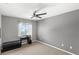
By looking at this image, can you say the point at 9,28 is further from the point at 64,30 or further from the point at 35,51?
the point at 64,30

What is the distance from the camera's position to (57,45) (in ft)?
11.0

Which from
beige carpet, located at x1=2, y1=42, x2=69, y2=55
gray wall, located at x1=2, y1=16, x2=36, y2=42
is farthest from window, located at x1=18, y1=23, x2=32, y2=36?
beige carpet, located at x1=2, y1=42, x2=69, y2=55

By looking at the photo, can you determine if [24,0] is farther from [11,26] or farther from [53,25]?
[11,26]

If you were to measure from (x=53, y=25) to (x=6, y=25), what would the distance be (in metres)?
3.20

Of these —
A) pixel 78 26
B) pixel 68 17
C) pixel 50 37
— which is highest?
pixel 68 17

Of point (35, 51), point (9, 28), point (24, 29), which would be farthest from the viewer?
point (24, 29)

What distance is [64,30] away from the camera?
9.70 feet

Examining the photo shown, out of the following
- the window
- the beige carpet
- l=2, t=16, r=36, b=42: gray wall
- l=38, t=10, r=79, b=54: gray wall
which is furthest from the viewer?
the window

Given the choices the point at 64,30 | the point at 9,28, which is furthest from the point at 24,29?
the point at 64,30

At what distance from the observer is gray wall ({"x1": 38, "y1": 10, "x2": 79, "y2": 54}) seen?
8.20ft

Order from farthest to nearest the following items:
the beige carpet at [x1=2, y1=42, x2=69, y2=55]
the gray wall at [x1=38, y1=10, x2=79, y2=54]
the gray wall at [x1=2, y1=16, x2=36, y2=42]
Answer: the gray wall at [x1=2, y1=16, x2=36, y2=42]
the beige carpet at [x1=2, y1=42, x2=69, y2=55]
the gray wall at [x1=38, y1=10, x2=79, y2=54]

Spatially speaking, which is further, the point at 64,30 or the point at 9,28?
the point at 9,28

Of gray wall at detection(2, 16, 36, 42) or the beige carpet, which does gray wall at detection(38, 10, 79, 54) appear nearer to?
the beige carpet
